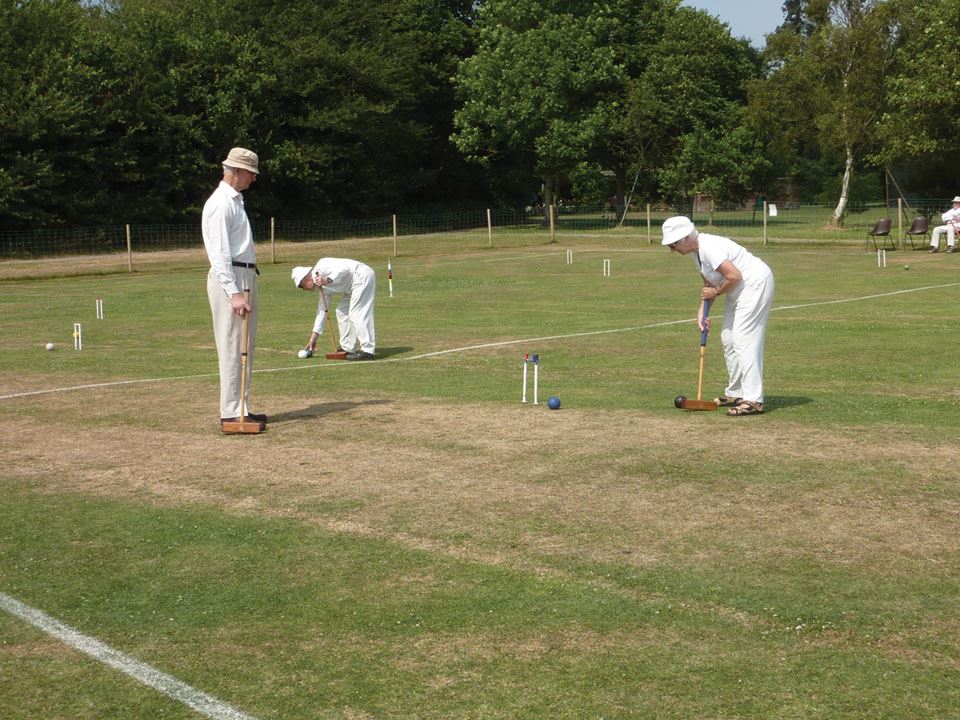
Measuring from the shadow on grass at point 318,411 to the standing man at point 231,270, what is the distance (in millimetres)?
550

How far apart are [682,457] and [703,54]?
6225 cm

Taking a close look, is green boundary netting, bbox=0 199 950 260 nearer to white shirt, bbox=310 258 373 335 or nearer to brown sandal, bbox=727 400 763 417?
white shirt, bbox=310 258 373 335

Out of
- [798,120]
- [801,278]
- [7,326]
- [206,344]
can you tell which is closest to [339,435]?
[206,344]

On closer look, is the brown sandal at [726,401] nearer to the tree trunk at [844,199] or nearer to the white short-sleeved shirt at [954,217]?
the white short-sleeved shirt at [954,217]

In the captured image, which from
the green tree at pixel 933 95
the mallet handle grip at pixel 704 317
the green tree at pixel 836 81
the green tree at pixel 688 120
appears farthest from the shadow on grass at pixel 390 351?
the green tree at pixel 688 120

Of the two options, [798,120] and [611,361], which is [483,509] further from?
[798,120]

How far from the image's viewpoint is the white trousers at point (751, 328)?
1175cm

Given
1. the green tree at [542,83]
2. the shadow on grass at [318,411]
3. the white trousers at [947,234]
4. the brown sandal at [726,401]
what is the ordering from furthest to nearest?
the green tree at [542,83]
the white trousers at [947,234]
the brown sandal at [726,401]
the shadow on grass at [318,411]

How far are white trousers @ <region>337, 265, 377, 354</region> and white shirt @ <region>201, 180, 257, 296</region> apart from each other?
6.09 m

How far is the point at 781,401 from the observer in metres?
12.8

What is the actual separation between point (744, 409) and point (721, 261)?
4.83ft

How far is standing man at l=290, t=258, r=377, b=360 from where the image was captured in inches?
672

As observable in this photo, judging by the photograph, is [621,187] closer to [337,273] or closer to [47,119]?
[47,119]

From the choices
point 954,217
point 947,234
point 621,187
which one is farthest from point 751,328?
point 621,187
